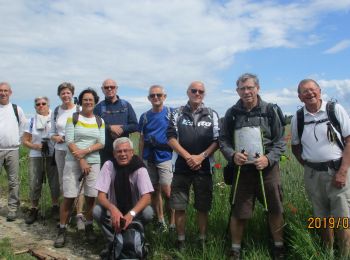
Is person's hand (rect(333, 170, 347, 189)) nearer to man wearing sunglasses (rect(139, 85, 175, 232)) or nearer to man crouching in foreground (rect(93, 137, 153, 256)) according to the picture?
man crouching in foreground (rect(93, 137, 153, 256))

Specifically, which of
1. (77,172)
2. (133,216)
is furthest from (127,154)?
(77,172)

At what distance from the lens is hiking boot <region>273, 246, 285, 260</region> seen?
461cm

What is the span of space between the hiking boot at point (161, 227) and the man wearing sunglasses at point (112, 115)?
1307 mm

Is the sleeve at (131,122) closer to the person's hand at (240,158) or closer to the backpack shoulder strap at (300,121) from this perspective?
the person's hand at (240,158)

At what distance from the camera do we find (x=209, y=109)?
204 inches

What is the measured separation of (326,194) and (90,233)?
3.40 meters

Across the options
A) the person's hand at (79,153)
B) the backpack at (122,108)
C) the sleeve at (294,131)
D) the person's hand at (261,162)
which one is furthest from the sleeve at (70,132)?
the sleeve at (294,131)

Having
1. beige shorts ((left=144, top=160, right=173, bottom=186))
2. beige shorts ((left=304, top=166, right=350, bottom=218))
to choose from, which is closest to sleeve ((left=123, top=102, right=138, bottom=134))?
beige shorts ((left=144, top=160, right=173, bottom=186))

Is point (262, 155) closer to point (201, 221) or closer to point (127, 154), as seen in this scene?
point (201, 221)

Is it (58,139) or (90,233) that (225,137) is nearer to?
(90,233)

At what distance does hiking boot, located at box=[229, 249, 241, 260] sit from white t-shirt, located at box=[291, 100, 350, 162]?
4.68 ft

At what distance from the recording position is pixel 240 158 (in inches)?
178

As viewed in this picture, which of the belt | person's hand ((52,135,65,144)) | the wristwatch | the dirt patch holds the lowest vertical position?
Result: the dirt patch

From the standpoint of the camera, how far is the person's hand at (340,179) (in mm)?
4180
